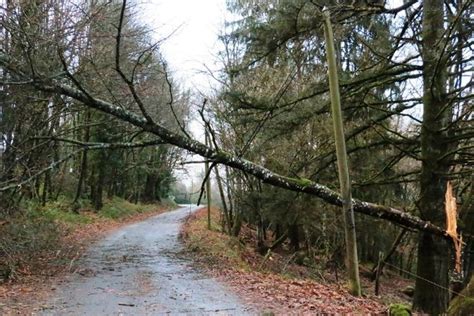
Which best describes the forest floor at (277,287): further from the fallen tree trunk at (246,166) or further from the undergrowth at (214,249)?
the fallen tree trunk at (246,166)

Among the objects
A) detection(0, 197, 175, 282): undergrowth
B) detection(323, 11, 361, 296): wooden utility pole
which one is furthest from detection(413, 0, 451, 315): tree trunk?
detection(0, 197, 175, 282): undergrowth

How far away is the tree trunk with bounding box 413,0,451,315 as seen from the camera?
948 centimetres

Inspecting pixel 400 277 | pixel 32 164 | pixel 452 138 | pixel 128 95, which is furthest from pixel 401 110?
pixel 400 277

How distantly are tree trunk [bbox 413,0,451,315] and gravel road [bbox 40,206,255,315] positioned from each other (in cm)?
422

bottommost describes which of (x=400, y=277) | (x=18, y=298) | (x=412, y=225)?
(x=400, y=277)

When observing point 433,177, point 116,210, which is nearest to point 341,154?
point 433,177

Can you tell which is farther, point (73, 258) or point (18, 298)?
point (73, 258)

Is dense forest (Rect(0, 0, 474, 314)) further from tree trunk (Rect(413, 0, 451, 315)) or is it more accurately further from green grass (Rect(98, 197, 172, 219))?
green grass (Rect(98, 197, 172, 219))

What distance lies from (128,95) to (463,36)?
8.87 metres

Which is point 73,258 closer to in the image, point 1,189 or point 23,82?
point 1,189

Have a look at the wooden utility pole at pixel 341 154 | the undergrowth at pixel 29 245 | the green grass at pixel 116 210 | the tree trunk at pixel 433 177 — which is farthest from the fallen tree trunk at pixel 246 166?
the green grass at pixel 116 210

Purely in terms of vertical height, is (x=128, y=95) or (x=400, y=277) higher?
(x=128, y=95)

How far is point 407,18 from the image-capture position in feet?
34.3

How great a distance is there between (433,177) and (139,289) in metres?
6.26
